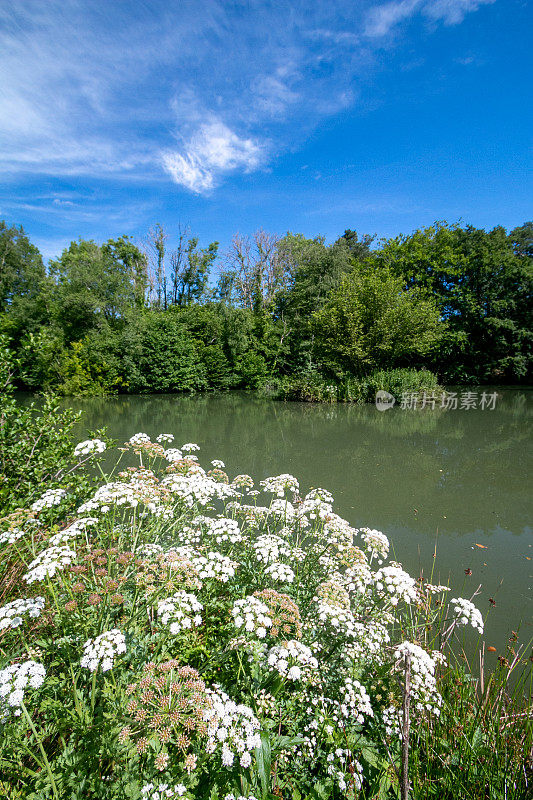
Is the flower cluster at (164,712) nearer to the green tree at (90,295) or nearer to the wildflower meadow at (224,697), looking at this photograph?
the wildflower meadow at (224,697)

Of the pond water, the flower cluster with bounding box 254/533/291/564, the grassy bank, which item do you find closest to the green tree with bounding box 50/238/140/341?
the pond water

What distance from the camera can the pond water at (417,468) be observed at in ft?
11.9

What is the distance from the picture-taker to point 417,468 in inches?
280

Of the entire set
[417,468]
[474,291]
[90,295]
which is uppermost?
[474,291]

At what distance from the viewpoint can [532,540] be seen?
4281mm

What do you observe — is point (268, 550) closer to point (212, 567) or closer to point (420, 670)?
point (212, 567)

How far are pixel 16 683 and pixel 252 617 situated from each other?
33.7 inches

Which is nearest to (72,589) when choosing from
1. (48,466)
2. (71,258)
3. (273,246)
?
(48,466)

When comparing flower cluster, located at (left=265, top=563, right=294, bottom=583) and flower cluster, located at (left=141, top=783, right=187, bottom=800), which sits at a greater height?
flower cluster, located at (left=265, top=563, right=294, bottom=583)

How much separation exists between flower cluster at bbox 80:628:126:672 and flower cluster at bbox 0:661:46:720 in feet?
0.45

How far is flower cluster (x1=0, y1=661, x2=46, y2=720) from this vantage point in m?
1.10

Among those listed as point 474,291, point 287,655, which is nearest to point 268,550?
point 287,655

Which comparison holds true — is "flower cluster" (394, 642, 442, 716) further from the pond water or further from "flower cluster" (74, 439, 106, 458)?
"flower cluster" (74, 439, 106, 458)

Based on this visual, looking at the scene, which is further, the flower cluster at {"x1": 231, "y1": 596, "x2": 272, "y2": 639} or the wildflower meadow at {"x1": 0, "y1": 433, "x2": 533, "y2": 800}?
the flower cluster at {"x1": 231, "y1": 596, "x2": 272, "y2": 639}
